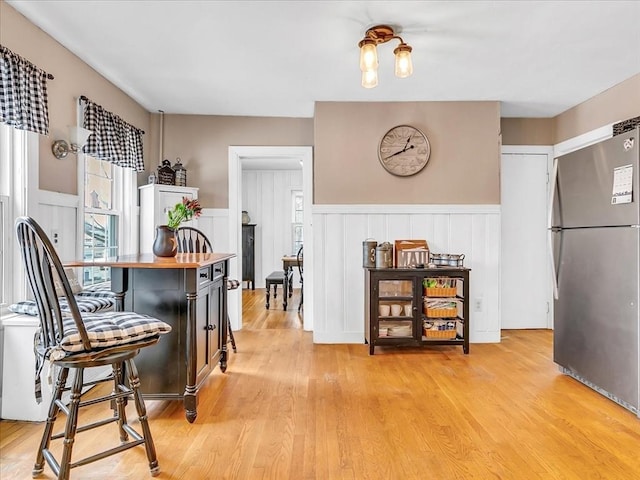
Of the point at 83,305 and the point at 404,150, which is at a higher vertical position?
the point at 404,150

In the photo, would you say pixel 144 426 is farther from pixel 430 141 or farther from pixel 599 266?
pixel 430 141

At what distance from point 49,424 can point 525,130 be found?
497cm

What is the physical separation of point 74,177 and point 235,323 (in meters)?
2.25

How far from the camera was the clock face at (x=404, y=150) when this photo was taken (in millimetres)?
4102

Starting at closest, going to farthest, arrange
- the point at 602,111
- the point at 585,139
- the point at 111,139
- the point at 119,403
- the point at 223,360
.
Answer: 1. the point at 119,403
2. the point at 223,360
3. the point at 111,139
4. the point at 602,111
5. the point at 585,139

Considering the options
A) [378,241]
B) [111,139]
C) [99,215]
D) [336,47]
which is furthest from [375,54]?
[99,215]

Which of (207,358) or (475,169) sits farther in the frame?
(475,169)

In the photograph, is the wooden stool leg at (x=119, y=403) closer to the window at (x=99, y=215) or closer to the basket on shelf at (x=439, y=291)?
the window at (x=99, y=215)

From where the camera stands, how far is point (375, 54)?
8.50 ft

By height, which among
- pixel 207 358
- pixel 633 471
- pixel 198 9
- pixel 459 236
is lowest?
pixel 633 471

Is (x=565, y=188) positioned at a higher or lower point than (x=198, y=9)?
lower

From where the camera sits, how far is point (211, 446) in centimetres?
210

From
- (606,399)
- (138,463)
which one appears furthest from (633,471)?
(138,463)

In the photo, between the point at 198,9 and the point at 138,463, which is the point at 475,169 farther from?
the point at 138,463
